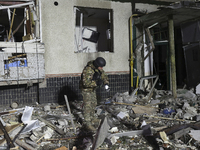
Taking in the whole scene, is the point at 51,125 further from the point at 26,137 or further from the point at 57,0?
the point at 57,0

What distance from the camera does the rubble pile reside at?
13.9 ft

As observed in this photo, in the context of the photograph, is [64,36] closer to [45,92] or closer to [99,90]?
[45,92]

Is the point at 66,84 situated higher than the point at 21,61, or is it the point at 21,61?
the point at 21,61

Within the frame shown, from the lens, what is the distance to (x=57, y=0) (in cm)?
725

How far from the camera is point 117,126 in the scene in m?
5.38

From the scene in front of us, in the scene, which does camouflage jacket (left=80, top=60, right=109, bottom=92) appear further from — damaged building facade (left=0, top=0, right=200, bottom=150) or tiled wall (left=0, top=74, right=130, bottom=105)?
tiled wall (left=0, top=74, right=130, bottom=105)

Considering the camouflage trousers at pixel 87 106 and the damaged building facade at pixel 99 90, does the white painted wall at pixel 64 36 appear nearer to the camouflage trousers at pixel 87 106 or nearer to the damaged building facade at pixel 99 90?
the damaged building facade at pixel 99 90

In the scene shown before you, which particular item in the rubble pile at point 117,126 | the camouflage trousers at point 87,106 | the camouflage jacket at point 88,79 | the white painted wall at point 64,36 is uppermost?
the white painted wall at point 64,36

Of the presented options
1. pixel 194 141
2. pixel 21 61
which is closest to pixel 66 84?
pixel 21 61

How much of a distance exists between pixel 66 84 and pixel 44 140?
126 inches

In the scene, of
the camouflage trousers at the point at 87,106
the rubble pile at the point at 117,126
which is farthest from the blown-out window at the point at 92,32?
the camouflage trousers at the point at 87,106

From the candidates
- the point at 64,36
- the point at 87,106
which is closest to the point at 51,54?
the point at 64,36

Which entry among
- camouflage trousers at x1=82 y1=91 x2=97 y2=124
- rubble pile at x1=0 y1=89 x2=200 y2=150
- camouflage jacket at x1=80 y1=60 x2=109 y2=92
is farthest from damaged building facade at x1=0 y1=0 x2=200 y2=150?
camouflage jacket at x1=80 y1=60 x2=109 y2=92

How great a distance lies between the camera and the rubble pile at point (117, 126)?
423 centimetres
